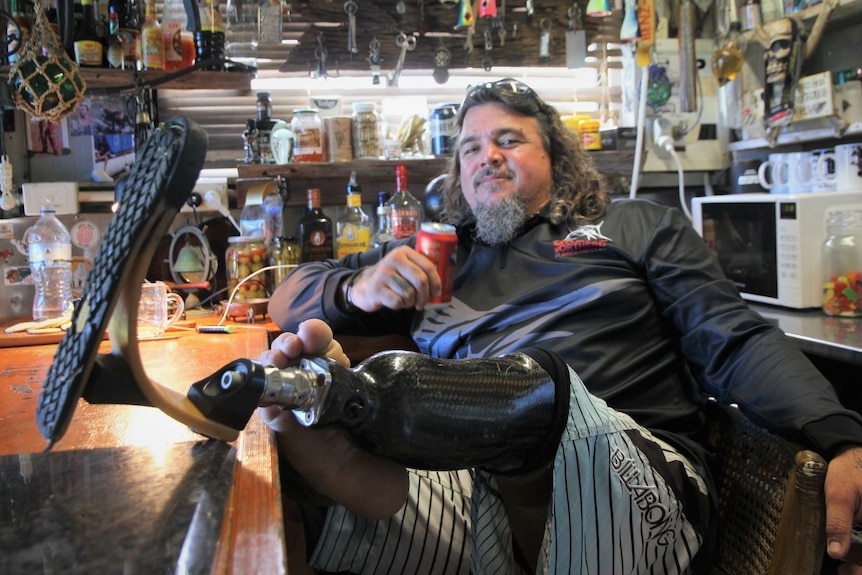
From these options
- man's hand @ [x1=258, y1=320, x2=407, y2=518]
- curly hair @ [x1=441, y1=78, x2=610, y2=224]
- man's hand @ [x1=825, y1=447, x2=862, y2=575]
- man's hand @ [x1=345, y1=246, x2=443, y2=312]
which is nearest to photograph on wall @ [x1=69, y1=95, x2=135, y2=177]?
curly hair @ [x1=441, y1=78, x2=610, y2=224]

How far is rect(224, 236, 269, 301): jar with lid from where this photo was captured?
1.76m

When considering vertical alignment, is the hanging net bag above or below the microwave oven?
above

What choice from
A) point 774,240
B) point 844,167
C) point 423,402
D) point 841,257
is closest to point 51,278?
point 423,402

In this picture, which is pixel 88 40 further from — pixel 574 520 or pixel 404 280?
pixel 574 520

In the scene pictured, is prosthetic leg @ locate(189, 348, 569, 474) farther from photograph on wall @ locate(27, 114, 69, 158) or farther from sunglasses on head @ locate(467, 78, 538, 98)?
photograph on wall @ locate(27, 114, 69, 158)

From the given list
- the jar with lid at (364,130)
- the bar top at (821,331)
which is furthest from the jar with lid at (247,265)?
the bar top at (821,331)

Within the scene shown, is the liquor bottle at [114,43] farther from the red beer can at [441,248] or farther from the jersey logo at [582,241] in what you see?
the jersey logo at [582,241]

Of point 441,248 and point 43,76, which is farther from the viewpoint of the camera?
point 43,76

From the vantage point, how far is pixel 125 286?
22.7 inches

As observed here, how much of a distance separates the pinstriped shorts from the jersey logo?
43 cm


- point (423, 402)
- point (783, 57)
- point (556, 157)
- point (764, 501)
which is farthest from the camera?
point (783, 57)

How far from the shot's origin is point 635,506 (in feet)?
2.79

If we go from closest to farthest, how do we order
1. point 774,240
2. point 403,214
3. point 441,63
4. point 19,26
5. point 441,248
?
→ point 441,248, point 19,26, point 774,240, point 403,214, point 441,63

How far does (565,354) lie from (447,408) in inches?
19.6
